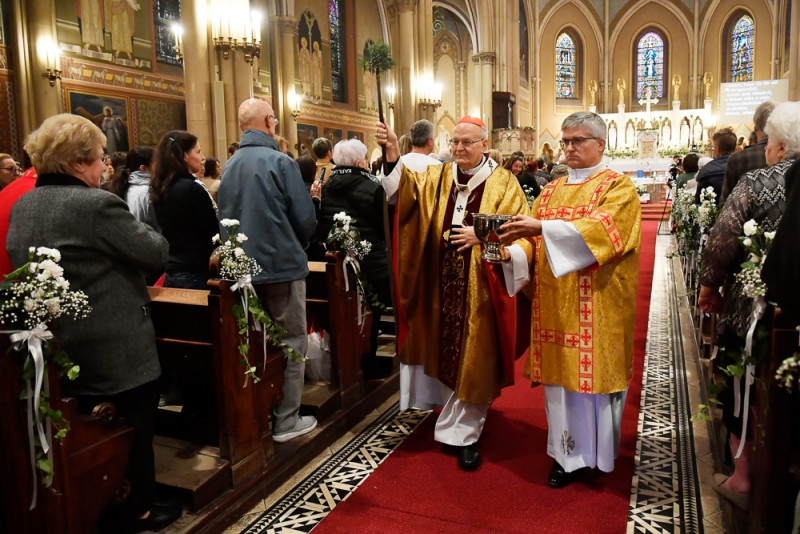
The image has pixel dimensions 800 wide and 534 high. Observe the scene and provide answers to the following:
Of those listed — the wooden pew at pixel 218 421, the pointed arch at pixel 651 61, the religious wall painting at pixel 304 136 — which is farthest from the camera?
the pointed arch at pixel 651 61

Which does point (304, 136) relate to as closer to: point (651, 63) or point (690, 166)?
point (690, 166)

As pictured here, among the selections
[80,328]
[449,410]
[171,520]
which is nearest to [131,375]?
[80,328]

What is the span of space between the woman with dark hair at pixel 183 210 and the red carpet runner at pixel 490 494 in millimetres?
1478

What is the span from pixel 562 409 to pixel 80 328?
7.23 ft

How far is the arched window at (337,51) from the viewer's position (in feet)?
52.9

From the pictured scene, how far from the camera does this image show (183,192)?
3.14 metres

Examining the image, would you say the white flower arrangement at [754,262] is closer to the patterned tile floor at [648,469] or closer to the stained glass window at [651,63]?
the patterned tile floor at [648,469]

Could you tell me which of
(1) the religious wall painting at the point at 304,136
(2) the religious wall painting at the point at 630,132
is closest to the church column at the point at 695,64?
(2) the religious wall painting at the point at 630,132

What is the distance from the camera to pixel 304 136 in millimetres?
14781

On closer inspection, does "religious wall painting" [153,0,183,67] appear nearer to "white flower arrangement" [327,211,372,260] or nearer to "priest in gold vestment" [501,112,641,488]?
"white flower arrangement" [327,211,372,260]

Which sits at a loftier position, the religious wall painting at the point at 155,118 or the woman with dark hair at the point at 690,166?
the religious wall painting at the point at 155,118

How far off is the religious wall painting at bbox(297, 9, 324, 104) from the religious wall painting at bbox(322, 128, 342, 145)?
76 centimetres

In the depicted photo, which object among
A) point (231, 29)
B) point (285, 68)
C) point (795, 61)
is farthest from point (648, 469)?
point (795, 61)

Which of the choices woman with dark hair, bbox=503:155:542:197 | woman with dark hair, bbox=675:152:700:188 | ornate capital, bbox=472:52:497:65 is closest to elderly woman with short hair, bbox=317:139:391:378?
woman with dark hair, bbox=503:155:542:197
